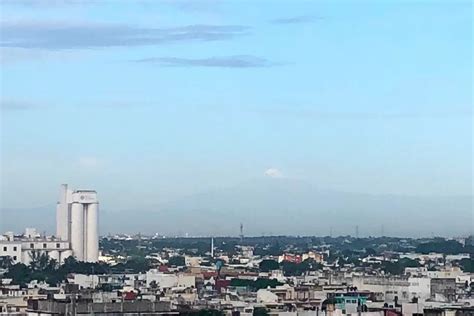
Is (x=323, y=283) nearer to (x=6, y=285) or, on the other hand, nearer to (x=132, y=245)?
(x=6, y=285)

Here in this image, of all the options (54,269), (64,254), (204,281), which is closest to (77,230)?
(64,254)

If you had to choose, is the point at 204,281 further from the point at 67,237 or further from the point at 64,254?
the point at 67,237

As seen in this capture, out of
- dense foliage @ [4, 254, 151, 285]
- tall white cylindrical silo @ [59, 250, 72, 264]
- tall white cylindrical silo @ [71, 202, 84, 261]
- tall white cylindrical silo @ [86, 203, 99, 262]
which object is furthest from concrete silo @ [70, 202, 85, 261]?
dense foliage @ [4, 254, 151, 285]

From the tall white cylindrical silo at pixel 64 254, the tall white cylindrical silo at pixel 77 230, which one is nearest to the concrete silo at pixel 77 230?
A: the tall white cylindrical silo at pixel 77 230

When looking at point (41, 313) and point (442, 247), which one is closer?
point (41, 313)

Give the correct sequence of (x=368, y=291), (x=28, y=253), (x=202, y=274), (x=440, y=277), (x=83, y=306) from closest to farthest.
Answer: (x=83, y=306)
(x=368, y=291)
(x=440, y=277)
(x=202, y=274)
(x=28, y=253)

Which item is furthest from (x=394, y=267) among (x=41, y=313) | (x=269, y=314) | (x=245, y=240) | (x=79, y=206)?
(x=245, y=240)

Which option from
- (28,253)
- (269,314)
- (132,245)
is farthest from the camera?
(132,245)
